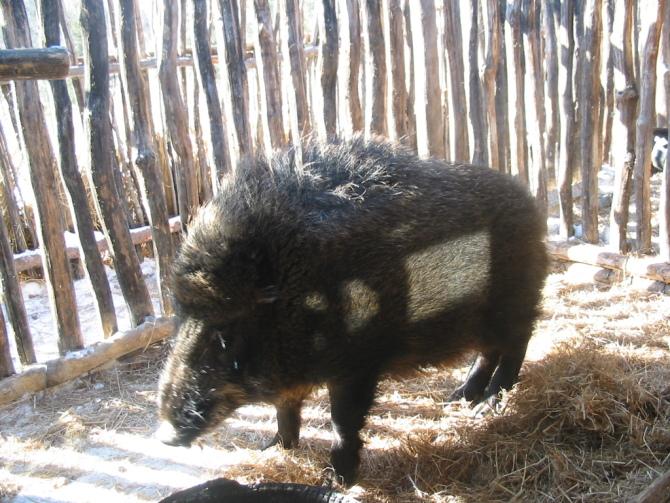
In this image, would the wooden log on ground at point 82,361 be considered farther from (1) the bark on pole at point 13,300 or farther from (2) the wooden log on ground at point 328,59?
(2) the wooden log on ground at point 328,59

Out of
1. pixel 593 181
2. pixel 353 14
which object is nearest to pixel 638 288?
pixel 593 181

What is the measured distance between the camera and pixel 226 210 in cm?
255

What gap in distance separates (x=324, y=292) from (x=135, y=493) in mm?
1244

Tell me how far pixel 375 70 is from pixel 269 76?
2.50 feet

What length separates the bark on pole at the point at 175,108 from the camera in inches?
150

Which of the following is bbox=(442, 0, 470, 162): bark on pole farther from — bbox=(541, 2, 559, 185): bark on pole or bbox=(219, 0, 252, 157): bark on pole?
bbox=(219, 0, 252, 157): bark on pole

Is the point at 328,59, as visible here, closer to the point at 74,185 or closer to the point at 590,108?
the point at 74,185

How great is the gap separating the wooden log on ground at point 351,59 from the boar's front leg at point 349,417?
2.24 m

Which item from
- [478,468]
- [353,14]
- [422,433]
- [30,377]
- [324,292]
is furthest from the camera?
[353,14]

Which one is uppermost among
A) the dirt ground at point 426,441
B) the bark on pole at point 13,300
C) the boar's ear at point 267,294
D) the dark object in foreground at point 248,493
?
the boar's ear at point 267,294

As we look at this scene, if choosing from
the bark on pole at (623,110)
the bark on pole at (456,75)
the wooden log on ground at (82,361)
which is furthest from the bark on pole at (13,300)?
the bark on pole at (623,110)

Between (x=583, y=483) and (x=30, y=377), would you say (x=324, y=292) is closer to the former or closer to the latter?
(x=583, y=483)

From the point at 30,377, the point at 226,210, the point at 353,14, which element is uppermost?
the point at 353,14

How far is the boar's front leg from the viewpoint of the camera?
2600 millimetres
